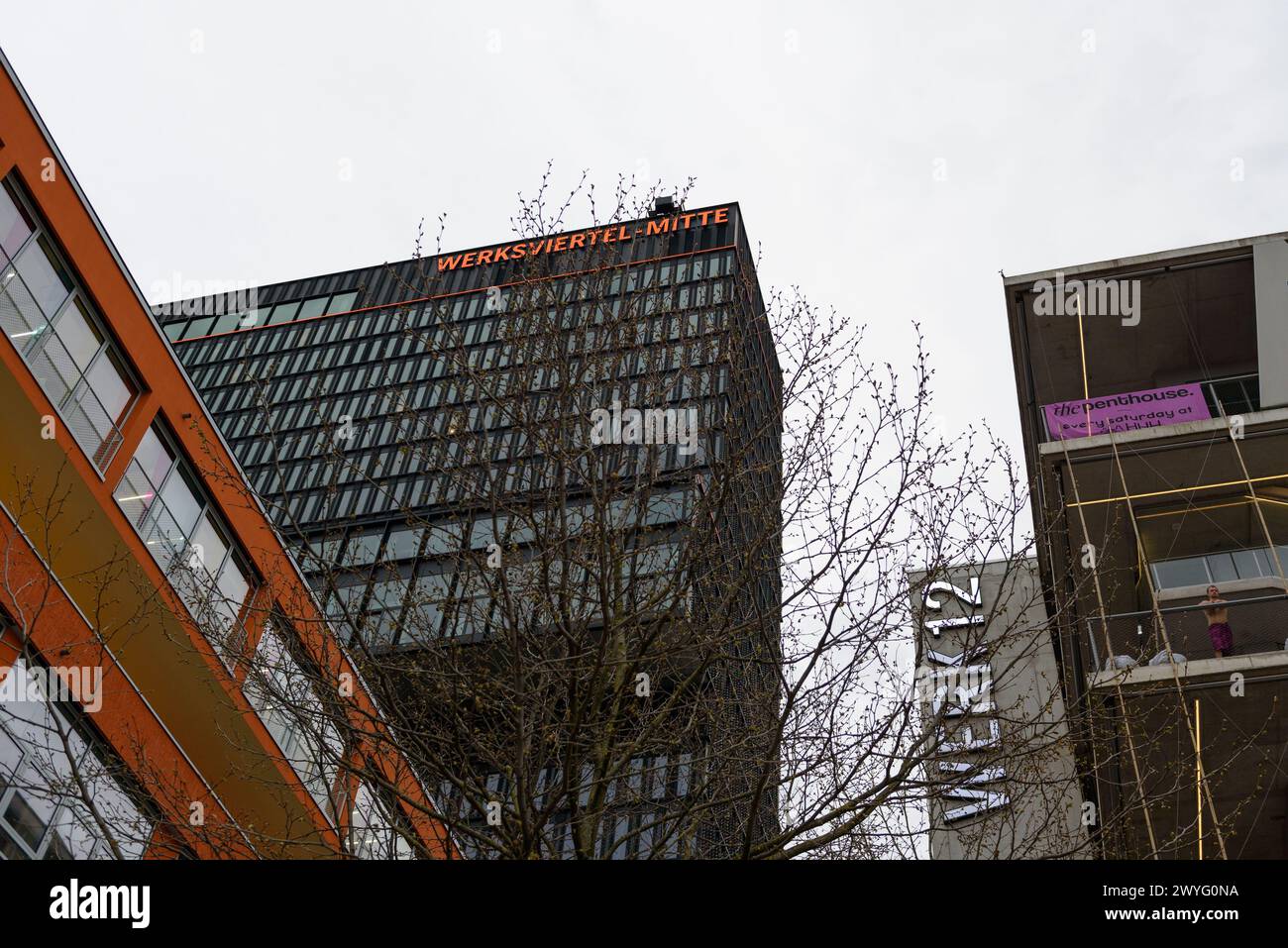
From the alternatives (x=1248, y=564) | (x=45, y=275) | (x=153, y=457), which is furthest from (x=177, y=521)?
(x=1248, y=564)

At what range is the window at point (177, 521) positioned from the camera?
1598 cm

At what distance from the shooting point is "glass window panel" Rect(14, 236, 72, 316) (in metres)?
14.4

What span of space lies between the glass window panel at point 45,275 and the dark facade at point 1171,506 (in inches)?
515

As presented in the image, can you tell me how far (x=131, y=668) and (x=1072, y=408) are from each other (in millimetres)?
14748

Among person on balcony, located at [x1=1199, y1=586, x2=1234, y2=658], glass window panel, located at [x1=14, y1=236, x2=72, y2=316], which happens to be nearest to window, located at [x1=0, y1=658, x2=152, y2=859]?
glass window panel, located at [x1=14, y1=236, x2=72, y2=316]

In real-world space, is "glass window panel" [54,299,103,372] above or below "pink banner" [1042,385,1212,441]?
above

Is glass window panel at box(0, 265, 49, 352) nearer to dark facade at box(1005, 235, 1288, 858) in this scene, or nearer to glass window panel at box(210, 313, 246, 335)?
dark facade at box(1005, 235, 1288, 858)

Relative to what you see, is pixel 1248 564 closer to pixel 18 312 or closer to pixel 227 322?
pixel 18 312

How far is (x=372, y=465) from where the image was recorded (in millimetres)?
65125

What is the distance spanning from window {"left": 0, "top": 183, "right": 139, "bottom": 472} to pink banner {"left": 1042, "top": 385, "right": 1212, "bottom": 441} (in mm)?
14240

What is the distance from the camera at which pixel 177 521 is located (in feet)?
56.2
